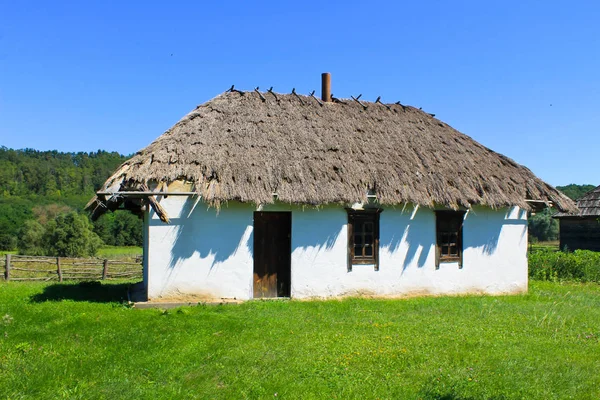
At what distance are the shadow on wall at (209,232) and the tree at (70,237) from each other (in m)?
29.7

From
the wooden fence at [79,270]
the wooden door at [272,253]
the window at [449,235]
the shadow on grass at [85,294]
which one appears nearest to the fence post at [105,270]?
the wooden fence at [79,270]

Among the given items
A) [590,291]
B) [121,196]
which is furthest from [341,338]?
[590,291]

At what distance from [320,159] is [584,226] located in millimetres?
13387

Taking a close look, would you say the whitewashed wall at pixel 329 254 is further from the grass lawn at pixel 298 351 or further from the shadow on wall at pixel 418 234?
the grass lawn at pixel 298 351

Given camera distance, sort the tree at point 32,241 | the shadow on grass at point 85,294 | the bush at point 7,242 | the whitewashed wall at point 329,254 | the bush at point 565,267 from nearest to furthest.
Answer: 1. the whitewashed wall at point 329,254
2. the shadow on grass at point 85,294
3. the bush at point 565,267
4. the tree at point 32,241
5. the bush at point 7,242

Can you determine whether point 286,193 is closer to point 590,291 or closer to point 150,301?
point 150,301

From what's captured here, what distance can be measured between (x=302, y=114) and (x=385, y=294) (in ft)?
16.6

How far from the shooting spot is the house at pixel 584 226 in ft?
58.7

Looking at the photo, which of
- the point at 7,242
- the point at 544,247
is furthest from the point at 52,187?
the point at 544,247

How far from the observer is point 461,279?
1122cm

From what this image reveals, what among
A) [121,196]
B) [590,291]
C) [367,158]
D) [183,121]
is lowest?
[590,291]

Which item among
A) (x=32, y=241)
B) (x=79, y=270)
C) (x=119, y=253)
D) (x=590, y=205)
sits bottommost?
(x=119, y=253)

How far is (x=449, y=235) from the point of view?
11.3 m

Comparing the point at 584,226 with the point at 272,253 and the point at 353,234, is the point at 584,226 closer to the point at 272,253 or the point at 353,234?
the point at 353,234
